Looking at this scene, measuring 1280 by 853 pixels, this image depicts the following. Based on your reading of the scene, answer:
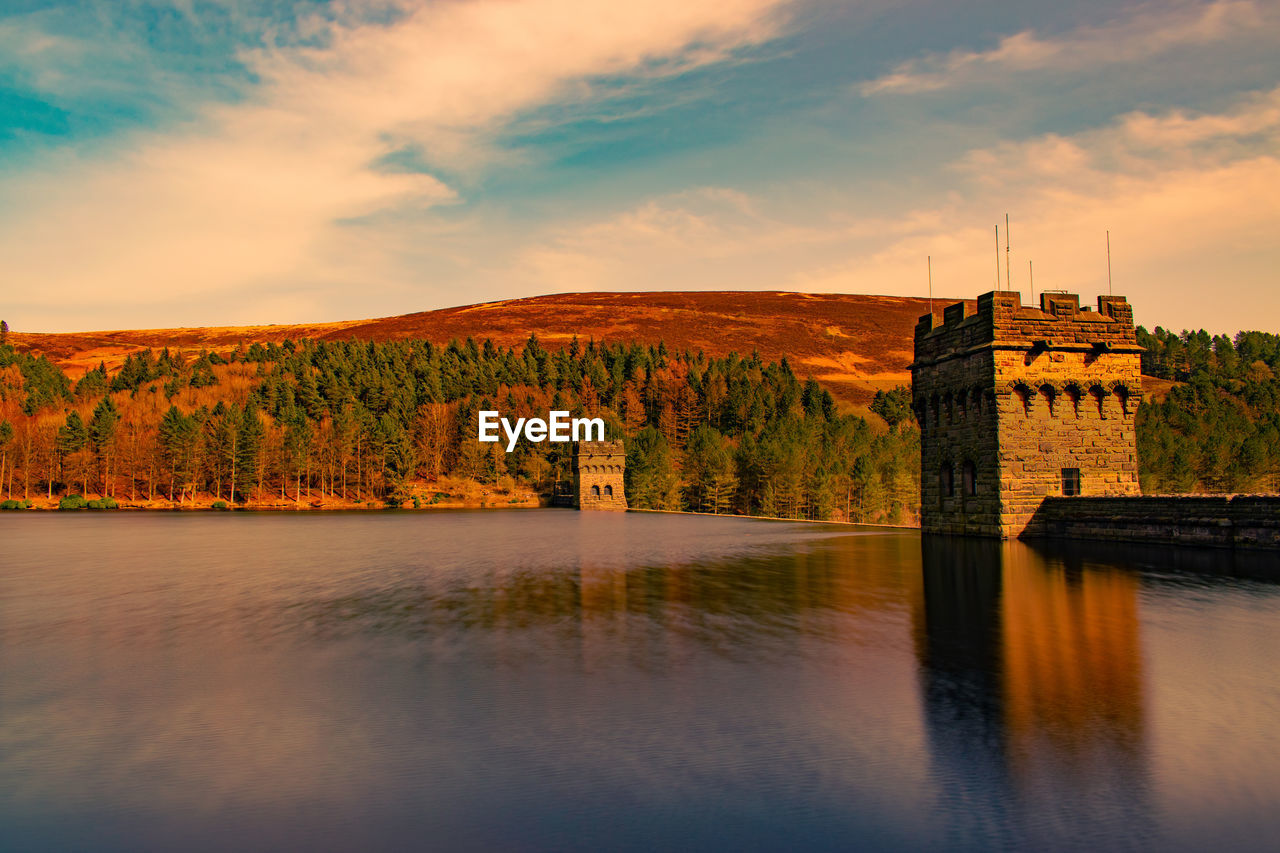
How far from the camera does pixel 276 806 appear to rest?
300 inches

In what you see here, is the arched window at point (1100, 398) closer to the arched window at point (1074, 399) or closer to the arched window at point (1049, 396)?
the arched window at point (1074, 399)

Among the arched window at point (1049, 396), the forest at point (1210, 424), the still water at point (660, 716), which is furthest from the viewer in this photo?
the forest at point (1210, 424)

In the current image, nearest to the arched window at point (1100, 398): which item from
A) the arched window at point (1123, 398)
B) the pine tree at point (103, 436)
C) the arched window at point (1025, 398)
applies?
the arched window at point (1123, 398)

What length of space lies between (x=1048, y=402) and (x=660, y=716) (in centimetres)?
2547

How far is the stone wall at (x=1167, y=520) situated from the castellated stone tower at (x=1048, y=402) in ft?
2.95

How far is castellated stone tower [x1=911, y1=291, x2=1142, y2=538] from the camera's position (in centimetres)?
3045

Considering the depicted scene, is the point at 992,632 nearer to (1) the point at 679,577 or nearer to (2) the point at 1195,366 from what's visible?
(1) the point at 679,577

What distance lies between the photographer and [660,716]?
10.4 m

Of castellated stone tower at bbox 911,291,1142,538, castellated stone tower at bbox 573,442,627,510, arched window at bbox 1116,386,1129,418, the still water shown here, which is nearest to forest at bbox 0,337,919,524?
castellated stone tower at bbox 573,442,627,510

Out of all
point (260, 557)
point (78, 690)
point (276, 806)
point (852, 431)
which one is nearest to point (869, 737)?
point (276, 806)

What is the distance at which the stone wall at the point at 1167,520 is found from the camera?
78.6ft

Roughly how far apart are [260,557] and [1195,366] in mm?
191057

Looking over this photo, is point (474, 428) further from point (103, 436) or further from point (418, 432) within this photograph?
point (103, 436)

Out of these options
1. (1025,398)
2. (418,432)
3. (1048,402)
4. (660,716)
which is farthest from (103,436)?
(660,716)
